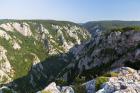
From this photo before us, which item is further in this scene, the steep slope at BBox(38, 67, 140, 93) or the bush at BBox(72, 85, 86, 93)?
the bush at BBox(72, 85, 86, 93)

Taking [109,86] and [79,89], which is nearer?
[109,86]

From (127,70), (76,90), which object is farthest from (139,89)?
(127,70)

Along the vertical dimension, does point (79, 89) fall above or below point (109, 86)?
below

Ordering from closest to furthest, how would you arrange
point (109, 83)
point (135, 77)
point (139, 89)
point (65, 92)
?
point (139, 89)
point (109, 83)
point (65, 92)
point (135, 77)

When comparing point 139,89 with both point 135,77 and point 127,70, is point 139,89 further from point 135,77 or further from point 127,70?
point 127,70

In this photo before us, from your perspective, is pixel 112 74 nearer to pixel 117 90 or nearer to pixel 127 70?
pixel 127 70

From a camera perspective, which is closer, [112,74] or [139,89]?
[139,89]

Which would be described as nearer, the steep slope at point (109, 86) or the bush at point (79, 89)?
the steep slope at point (109, 86)

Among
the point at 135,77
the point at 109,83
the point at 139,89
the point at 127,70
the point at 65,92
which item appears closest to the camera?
the point at 139,89

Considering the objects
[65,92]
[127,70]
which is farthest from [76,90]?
[127,70]
